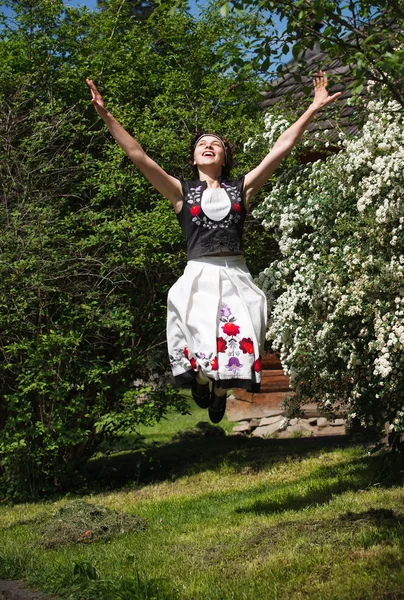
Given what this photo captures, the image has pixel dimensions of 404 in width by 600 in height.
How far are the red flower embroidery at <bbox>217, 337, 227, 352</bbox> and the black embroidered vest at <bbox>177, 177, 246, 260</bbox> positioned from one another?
1.62ft

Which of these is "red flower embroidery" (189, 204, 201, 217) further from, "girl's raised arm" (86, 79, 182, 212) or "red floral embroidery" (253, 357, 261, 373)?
"red floral embroidery" (253, 357, 261, 373)

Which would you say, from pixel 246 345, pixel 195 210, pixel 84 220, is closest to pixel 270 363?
pixel 84 220

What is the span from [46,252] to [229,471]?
273cm

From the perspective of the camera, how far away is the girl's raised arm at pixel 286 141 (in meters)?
4.82

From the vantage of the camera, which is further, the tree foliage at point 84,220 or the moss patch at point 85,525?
the tree foliage at point 84,220

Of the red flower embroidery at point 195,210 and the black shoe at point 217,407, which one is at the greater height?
the red flower embroidery at point 195,210

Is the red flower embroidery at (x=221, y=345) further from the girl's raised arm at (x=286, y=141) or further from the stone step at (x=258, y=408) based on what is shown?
the stone step at (x=258, y=408)

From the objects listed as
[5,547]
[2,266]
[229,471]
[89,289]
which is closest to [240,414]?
[229,471]

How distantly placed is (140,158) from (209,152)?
420 millimetres

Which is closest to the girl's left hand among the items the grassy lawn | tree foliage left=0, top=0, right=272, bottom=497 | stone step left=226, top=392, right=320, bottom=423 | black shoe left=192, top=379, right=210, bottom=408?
black shoe left=192, top=379, right=210, bottom=408

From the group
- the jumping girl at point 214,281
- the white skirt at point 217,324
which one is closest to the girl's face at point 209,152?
the jumping girl at point 214,281

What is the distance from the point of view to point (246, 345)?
15.3 ft

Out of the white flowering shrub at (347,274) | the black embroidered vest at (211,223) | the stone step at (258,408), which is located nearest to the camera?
the black embroidered vest at (211,223)

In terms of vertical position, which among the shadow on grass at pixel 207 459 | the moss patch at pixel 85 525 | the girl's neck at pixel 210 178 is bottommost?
the shadow on grass at pixel 207 459
